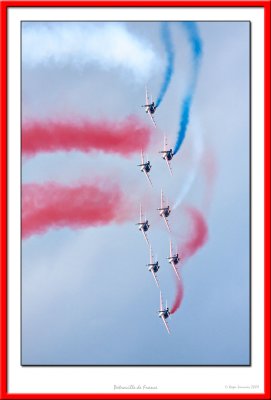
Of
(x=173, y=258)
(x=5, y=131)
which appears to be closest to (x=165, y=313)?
(x=173, y=258)

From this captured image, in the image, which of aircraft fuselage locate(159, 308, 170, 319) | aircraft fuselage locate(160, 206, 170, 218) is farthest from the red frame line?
aircraft fuselage locate(160, 206, 170, 218)

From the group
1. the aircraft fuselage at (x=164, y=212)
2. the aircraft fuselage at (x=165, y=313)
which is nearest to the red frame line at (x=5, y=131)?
the aircraft fuselage at (x=165, y=313)

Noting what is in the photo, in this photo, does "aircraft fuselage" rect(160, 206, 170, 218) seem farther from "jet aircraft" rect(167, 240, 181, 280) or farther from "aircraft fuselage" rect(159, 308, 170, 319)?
"aircraft fuselage" rect(159, 308, 170, 319)

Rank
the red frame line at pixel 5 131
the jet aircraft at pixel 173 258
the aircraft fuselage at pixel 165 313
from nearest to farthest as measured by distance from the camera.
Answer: the red frame line at pixel 5 131 < the aircraft fuselage at pixel 165 313 < the jet aircraft at pixel 173 258

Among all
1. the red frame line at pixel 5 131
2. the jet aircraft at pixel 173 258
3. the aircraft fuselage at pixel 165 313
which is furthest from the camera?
the jet aircraft at pixel 173 258

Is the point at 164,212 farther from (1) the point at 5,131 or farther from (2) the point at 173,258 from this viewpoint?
(1) the point at 5,131

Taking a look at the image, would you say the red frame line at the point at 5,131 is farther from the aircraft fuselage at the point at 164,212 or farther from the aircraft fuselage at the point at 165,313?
the aircraft fuselage at the point at 164,212

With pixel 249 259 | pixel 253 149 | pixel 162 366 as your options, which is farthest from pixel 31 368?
pixel 253 149

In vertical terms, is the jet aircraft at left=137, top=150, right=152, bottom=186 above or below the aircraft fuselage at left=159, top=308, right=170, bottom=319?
above

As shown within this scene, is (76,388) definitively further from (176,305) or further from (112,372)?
(176,305)

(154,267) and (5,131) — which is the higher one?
(5,131)

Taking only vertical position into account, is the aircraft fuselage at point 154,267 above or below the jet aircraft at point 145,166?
below

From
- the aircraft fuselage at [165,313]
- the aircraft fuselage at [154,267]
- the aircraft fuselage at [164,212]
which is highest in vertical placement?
the aircraft fuselage at [164,212]
